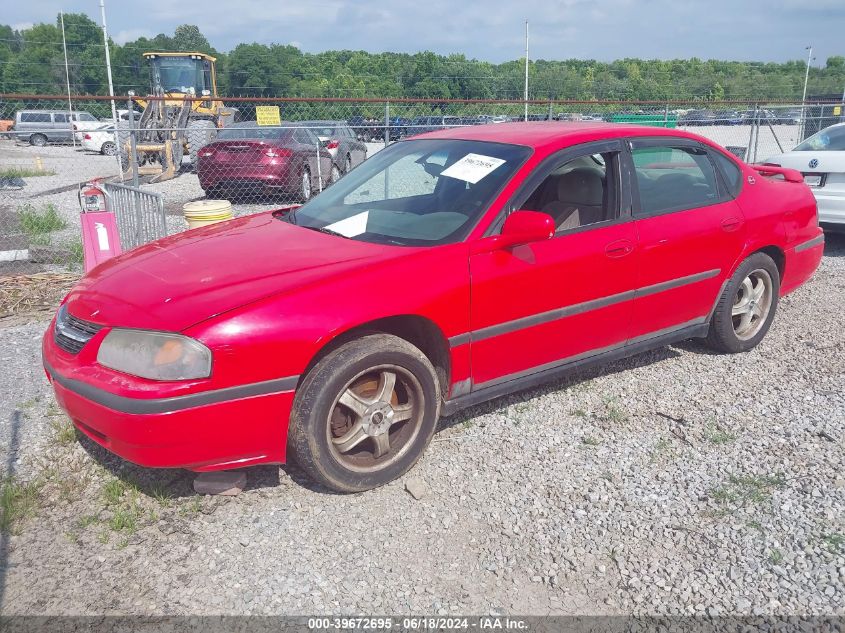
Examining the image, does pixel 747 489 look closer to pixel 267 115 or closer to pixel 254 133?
pixel 267 115

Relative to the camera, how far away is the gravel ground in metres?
2.68

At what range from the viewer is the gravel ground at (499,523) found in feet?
8.80

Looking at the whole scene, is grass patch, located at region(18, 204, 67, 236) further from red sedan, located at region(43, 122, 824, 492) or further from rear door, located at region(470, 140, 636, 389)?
rear door, located at region(470, 140, 636, 389)

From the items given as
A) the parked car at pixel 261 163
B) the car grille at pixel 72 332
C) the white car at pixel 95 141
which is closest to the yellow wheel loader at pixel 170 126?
the parked car at pixel 261 163

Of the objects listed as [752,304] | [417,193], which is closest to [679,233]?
[752,304]

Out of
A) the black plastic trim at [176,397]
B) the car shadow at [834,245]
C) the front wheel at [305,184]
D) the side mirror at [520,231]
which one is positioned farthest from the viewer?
the front wheel at [305,184]

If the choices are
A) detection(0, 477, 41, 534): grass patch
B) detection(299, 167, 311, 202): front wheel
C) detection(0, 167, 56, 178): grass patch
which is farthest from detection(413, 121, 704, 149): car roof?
detection(0, 167, 56, 178): grass patch

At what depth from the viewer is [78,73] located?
170ft

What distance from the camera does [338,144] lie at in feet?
45.9

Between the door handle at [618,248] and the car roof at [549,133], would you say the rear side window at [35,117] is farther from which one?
the door handle at [618,248]

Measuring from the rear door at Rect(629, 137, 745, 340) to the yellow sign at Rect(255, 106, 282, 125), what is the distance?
261 inches

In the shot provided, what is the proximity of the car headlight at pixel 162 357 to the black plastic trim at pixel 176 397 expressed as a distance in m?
0.09

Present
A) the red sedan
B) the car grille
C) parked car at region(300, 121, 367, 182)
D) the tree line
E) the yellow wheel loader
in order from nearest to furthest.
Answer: the red sedan < the car grille < parked car at region(300, 121, 367, 182) < the yellow wheel loader < the tree line

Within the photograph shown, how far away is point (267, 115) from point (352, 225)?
270 inches
